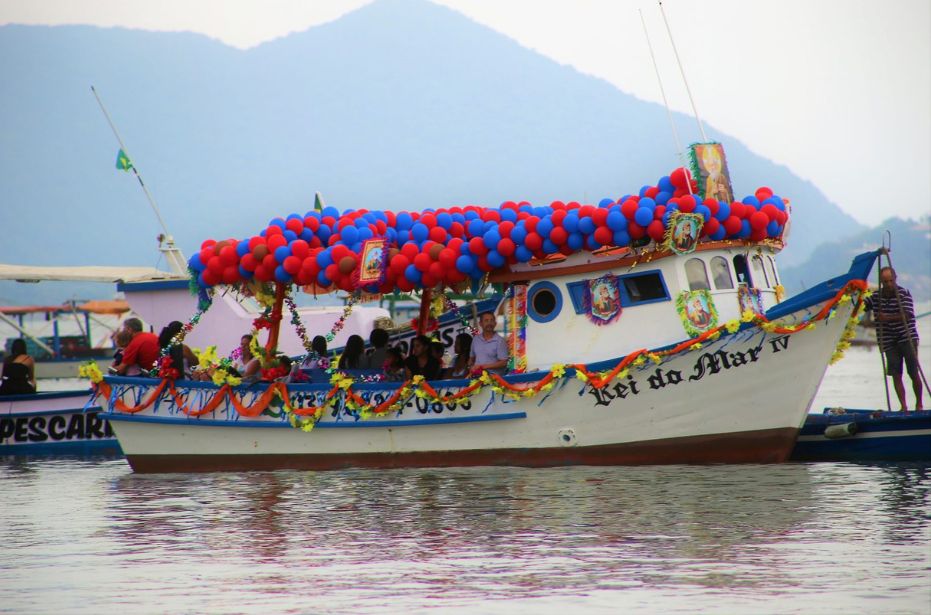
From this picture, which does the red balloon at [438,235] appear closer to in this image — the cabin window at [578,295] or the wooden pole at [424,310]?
the wooden pole at [424,310]

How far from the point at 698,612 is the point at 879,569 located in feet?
6.74

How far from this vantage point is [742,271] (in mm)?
16250

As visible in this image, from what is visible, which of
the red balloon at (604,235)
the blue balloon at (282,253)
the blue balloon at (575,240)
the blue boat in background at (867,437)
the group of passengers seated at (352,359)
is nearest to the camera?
the red balloon at (604,235)

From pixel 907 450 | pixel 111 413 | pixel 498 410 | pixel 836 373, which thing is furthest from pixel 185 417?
pixel 836 373

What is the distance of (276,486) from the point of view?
1623 centimetres

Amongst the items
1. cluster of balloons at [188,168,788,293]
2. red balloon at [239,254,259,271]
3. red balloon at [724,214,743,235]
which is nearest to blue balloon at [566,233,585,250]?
cluster of balloons at [188,168,788,293]

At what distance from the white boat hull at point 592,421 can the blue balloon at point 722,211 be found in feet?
4.99

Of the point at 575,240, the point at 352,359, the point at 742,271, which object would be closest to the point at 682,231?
the point at 575,240

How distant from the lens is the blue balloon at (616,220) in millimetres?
15195

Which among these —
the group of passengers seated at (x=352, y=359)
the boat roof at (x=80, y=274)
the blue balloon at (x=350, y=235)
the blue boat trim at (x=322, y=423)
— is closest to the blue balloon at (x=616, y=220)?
the group of passengers seated at (x=352, y=359)

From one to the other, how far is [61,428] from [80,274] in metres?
12.9

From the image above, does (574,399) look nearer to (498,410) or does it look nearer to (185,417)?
(498,410)

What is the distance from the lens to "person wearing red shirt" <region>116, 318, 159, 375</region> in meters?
19.1

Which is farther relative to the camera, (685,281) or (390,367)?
(390,367)
